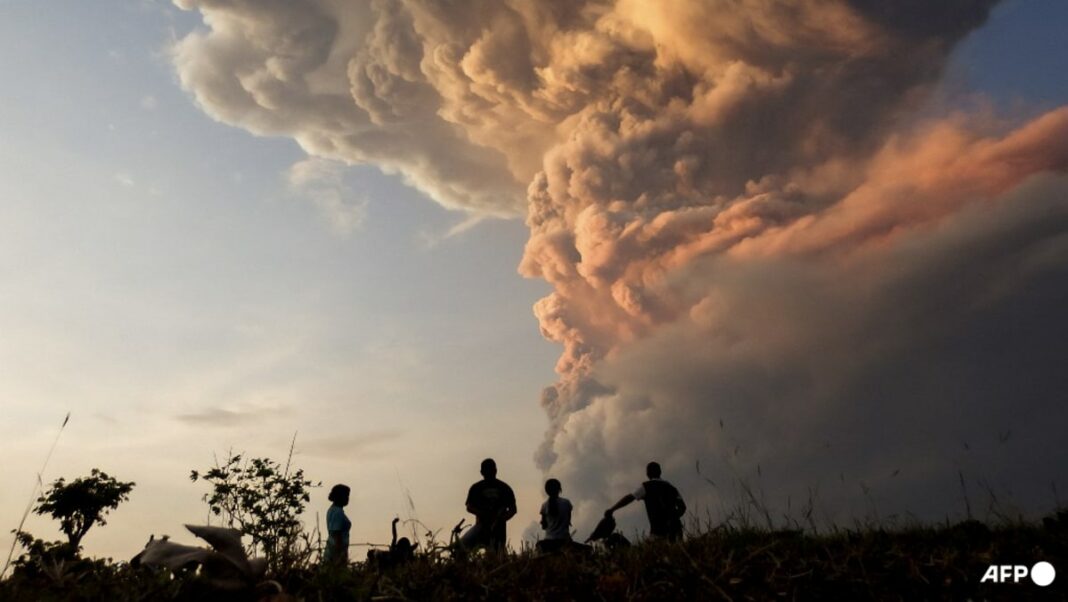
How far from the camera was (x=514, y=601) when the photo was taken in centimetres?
437

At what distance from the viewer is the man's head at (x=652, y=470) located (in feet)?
38.4

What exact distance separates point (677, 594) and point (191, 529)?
9.64ft

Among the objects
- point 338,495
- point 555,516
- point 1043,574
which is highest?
point 338,495

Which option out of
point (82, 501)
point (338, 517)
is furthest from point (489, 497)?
point (82, 501)

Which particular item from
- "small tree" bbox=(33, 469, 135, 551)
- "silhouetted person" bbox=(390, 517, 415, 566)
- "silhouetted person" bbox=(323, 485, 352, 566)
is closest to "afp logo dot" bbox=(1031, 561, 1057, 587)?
"silhouetted person" bbox=(390, 517, 415, 566)

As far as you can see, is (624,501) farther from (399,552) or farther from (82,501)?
(82,501)

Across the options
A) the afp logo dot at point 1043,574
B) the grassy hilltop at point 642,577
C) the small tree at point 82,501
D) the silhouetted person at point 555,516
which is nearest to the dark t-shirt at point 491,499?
the silhouetted person at point 555,516

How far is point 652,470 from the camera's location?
11.7 metres

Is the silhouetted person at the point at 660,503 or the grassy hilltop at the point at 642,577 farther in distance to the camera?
the silhouetted person at the point at 660,503

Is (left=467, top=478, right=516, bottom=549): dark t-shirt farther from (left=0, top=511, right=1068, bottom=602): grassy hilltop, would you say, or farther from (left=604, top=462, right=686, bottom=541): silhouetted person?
(left=0, top=511, right=1068, bottom=602): grassy hilltop

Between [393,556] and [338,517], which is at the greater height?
[338,517]

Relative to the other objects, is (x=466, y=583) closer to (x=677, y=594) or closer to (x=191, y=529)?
(x=677, y=594)

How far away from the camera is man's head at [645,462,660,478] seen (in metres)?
11.7

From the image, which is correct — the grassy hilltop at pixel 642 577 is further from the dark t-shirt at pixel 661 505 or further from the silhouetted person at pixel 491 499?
the dark t-shirt at pixel 661 505
